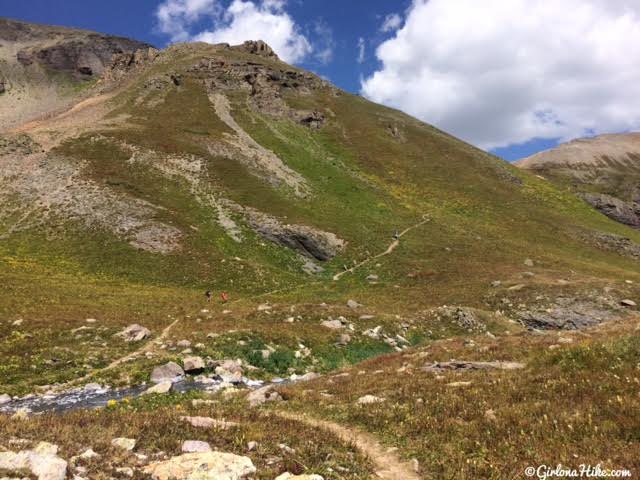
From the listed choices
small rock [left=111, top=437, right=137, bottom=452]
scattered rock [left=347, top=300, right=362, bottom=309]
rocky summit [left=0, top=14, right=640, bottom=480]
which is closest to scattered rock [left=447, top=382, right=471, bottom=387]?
rocky summit [left=0, top=14, right=640, bottom=480]

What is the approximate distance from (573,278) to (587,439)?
1782 inches

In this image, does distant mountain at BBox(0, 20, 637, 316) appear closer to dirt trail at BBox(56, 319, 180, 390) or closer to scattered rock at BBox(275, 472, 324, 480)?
dirt trail at BBox(56, 319, 180, 390)

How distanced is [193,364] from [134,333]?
6.71 meters

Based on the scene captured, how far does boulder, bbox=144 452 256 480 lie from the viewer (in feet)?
24.9

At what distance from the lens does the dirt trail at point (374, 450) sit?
9.15 metres

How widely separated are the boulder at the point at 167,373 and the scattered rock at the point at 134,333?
17.4 feet

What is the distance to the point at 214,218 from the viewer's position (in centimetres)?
5862

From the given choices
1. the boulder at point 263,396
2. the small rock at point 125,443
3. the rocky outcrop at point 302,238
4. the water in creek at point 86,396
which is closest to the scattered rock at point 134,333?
the water in creek at point 86,396

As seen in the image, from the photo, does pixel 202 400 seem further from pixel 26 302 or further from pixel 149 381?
pixel 26 302

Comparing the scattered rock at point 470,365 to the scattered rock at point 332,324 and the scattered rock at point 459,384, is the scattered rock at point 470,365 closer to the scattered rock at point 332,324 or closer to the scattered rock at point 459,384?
the scattered rock at point 459,384

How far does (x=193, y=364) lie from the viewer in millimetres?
22703

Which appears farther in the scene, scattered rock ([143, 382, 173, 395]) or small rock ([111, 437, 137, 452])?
scattered rock ([143, 382, 173, 395])

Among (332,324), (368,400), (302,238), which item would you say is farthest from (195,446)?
(302,238)

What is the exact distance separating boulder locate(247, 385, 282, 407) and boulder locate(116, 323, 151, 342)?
12849mm
